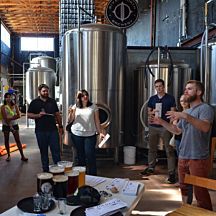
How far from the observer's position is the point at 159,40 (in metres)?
9.49

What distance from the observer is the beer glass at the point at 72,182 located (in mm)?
1769

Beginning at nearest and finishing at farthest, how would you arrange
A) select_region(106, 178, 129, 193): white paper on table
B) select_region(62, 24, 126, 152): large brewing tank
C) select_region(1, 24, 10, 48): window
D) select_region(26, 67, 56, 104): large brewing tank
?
select_region(106, 178, 129, 193): white paper on table < select_region(62, 24, 126, 152): large brewing tank < select_region(26, 67, 56, 104): large brewing tank < select_region(1, 24, 10, 48): window

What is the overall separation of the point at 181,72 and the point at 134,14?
4.73 ft

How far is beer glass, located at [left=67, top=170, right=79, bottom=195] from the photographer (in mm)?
1769

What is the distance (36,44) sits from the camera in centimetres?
2183

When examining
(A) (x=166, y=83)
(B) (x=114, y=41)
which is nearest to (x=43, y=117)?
(B) (x=114, y=41)

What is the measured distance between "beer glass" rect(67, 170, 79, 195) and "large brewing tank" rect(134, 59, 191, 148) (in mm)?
3622

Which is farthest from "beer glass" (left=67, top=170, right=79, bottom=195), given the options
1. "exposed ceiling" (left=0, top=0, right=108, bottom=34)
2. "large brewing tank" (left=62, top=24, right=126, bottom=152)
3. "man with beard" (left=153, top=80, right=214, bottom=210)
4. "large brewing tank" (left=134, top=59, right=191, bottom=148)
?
"exposed ceiling" (left=0, top=0, right=108, bottom=34)

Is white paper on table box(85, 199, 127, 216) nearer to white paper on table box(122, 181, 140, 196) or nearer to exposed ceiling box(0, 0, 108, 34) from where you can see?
white paper on table box(122, 181, 140, 196)

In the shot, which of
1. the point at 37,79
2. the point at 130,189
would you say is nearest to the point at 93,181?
the point at 130,189

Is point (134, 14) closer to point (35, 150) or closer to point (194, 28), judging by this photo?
point (194, 28)

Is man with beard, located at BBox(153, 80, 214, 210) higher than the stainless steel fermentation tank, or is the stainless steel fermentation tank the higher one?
the stainless steel fermentation tank

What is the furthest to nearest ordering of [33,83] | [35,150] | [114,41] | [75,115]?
[33,83] < [35,150] < [114,41] < [75,115]

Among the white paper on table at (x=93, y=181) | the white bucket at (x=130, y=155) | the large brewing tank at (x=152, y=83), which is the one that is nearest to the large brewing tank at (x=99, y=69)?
the white bucket at (x=130, y=155)
